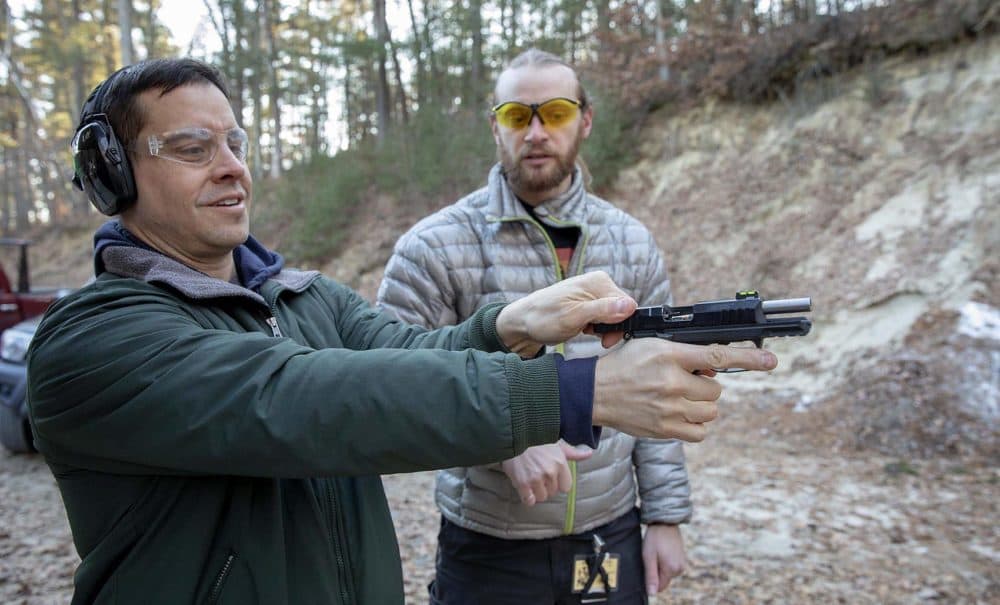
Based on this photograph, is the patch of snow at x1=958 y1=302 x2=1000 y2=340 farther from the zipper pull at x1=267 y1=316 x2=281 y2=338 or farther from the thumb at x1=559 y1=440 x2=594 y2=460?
the zipper pull at x1=267 y1=316 x2=281 y2=338

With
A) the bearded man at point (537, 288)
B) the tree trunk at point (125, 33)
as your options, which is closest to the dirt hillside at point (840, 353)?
the bearded man at point (537, 288)

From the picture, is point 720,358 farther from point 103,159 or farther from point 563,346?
point 103,159

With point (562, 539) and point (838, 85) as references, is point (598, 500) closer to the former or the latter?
point (562, 539)

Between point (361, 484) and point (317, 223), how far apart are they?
51.7ft

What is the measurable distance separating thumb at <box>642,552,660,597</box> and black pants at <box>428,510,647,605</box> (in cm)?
5

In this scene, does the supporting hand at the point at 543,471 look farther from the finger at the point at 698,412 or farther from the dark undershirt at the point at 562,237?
the dark undershirt at the point at 562,237

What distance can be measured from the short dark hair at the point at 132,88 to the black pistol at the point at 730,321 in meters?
1.24

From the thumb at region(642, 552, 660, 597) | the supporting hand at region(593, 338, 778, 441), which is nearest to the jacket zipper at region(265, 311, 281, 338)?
the supporting hand at region(593, 338, 778, 441)

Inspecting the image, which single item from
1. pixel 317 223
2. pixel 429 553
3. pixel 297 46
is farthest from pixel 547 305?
pixel 297 46

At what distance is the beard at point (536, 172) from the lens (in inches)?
99.6

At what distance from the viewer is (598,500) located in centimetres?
238

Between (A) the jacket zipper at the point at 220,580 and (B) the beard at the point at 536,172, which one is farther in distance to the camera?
(B) the beard at the point at 536,172

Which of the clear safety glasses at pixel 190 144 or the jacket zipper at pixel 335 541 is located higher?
the clear safety glasses at pixel 190 144

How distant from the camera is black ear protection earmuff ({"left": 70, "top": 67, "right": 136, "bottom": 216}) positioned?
60.7 inches
